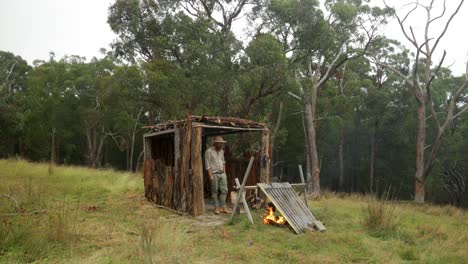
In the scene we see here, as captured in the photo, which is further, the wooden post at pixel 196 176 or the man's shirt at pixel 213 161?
the man's shirt at pixel 213 161

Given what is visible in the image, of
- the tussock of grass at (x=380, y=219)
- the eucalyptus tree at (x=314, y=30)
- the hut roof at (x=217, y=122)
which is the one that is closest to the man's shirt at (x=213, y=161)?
the hut roof at (x=217, y=122)

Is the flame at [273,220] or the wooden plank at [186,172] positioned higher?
the wooden plank at [186,172]

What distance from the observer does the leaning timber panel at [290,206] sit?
8117mm

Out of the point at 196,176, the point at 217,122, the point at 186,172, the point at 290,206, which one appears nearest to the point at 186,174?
the point at 186,172

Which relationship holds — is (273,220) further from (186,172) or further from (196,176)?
(186,172)

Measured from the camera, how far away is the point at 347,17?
2059 centimetres

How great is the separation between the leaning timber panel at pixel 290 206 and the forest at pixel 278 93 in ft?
10.5

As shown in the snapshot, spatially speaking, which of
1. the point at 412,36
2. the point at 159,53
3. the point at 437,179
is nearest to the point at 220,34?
the point at 159,53

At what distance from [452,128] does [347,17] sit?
15633 mm

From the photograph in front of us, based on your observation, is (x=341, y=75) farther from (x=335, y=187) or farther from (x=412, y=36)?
(x=335, y=187)

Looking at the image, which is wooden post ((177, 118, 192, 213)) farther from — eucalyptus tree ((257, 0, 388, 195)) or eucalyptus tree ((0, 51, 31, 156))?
eucalyptus tree ((0, 51, 31, 156))

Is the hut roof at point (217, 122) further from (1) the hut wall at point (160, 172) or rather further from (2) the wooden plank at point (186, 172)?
(1) the hut wall at point (160, 172)

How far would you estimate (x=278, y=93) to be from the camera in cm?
1916

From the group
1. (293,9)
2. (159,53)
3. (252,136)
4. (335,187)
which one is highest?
(293,9)
